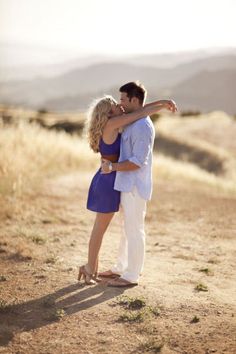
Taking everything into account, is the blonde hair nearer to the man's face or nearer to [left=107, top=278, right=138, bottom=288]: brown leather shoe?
the man's face

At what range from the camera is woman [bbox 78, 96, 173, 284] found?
5.59 m

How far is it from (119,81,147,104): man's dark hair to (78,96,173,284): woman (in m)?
0.13

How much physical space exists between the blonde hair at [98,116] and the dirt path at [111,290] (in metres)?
1.65

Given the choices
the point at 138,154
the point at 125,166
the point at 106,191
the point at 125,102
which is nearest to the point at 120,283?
the point at 106,191

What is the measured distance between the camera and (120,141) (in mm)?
5855

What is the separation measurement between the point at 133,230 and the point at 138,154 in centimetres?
85

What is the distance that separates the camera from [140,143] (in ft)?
18.4

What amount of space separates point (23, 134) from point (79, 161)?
86.7 inches

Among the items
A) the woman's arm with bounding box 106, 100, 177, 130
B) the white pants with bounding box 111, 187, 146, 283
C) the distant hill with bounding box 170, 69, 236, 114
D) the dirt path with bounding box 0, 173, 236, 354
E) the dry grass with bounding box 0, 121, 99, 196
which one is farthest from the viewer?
the distant hill with bounding box 170, 69, 236, 114

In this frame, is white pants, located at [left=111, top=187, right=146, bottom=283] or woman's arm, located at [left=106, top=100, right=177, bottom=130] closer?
woman's arm, located at [left=106, top=100, right=177, bottom=130]

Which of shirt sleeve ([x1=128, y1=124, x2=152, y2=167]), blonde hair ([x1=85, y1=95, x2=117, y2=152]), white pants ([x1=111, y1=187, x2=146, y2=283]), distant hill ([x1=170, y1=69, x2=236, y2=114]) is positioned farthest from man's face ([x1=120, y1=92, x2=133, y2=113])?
distant hill ([x1=170, y1=69, x2=236, y2=114])

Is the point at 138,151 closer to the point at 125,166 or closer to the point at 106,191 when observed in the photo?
the point at 125,166

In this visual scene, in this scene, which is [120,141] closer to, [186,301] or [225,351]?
[186,301]

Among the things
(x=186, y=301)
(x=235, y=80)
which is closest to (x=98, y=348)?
(x=186, y=301)
